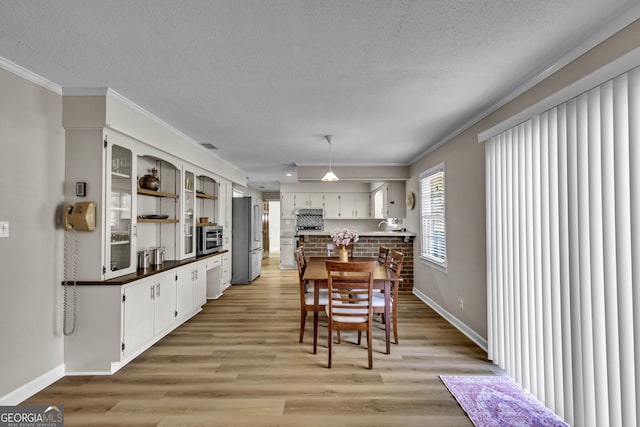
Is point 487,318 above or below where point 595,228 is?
below

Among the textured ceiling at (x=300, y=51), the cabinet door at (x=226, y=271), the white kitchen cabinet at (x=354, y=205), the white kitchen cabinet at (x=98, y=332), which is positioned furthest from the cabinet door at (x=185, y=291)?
the white kitchen cabinet at (x=354, y=205)

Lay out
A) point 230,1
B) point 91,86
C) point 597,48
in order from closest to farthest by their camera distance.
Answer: point 230,1 → point 597,48 → point 91,86

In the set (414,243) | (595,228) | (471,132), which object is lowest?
(414,243)

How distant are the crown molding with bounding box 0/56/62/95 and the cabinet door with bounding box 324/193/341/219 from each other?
19.7ft

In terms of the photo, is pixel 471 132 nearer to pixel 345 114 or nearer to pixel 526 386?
pixel 345 114

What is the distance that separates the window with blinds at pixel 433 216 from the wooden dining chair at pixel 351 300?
1.91m

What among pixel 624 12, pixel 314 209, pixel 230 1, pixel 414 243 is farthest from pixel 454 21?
pixel 314 209

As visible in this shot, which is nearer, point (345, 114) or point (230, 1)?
point (230, 1)

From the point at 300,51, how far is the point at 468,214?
2.57 metres

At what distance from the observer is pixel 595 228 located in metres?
1.81

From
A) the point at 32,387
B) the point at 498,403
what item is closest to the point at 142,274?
the point at 32,387

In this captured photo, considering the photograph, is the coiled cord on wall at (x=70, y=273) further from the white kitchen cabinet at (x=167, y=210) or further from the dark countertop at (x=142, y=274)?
the white kitchen cabinet at (x=167, y=210)

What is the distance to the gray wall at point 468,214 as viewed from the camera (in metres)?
2.55

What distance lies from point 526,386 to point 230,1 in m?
3.27
